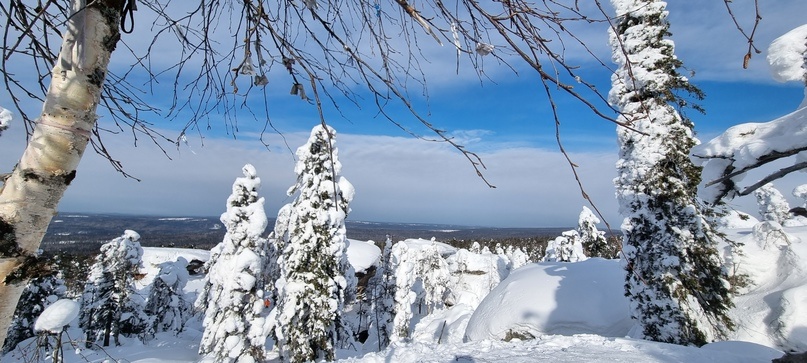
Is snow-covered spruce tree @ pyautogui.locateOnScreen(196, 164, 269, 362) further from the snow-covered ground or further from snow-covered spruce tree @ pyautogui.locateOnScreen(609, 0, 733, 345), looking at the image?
snow-covered spruce tree @ pyautogui.locateOnScreen(609, 0, 733, 345)

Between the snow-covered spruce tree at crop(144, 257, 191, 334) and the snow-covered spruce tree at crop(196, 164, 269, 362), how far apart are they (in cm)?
1538

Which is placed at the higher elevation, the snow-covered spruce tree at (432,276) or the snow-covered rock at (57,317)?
the snow-covered rock at (57,317)

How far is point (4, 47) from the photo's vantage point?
50.5 inches

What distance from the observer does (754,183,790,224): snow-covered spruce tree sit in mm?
28422

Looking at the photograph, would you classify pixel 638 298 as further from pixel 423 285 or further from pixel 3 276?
pixel 423 285

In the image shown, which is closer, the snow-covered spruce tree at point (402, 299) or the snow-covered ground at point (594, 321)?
the snow-covered ground at point (594, 321)

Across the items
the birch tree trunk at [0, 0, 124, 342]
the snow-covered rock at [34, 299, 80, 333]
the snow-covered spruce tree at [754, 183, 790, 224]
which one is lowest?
the snow-covered rock at [34, 299, 80, 333]

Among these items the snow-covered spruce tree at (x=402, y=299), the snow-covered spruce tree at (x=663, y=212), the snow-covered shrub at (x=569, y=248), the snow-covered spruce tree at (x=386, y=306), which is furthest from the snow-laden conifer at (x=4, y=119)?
the snow-covered shrub at (x=569, y=248)

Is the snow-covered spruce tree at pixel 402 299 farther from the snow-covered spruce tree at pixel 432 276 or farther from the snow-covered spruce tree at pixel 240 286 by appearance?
the snow-covered spruce tree at pixel 432 276

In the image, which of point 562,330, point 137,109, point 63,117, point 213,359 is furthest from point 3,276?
point 213,359

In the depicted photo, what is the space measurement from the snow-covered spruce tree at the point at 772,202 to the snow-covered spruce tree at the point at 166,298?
4544cm

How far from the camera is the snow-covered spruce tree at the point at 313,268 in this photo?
1298 centimetres

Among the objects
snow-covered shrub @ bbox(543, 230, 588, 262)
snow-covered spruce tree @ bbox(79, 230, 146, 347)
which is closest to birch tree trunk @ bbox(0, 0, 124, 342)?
snow-covered spruce tree @ bbox(79, 230, 146, 347)

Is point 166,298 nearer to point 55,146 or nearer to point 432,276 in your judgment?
point 432,276
